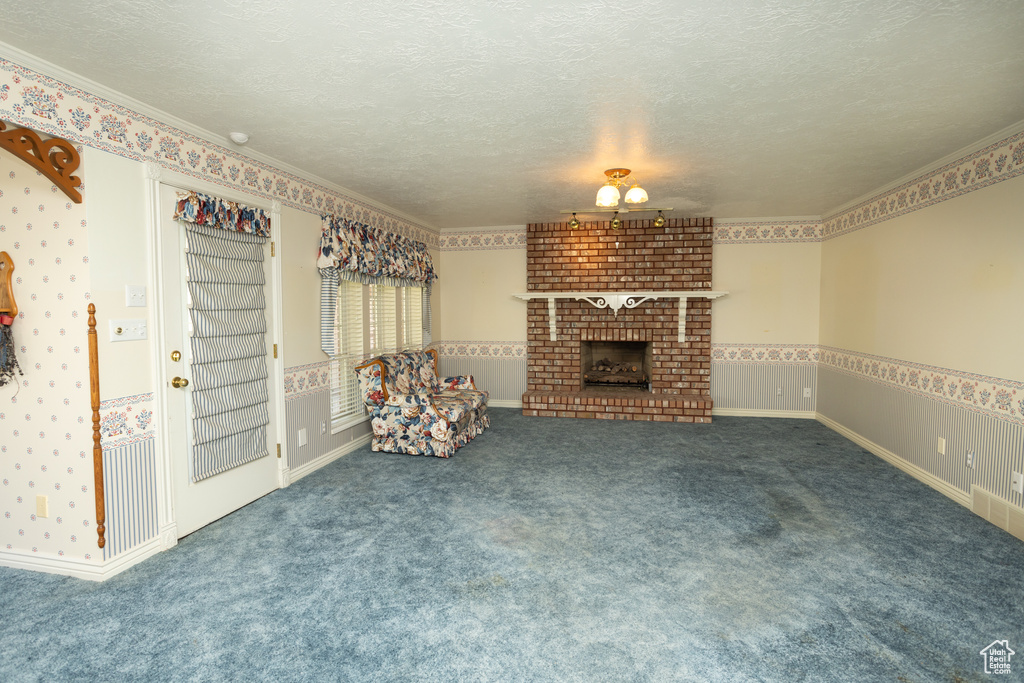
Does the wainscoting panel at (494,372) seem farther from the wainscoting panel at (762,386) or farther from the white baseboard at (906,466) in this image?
the white baseboard at (906,466)

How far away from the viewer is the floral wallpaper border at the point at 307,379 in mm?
4102

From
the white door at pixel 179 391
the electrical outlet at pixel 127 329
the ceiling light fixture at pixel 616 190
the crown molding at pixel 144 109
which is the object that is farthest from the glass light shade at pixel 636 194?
the electrical outlet at pixel 127 329

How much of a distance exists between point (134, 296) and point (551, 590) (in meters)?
2.76

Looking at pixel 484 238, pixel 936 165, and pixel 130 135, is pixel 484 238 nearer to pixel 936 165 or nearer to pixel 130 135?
pixel 130 135

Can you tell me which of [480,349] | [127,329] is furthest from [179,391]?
[480,349]

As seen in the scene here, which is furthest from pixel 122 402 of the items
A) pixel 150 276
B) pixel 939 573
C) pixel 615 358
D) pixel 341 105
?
pixel 615 358

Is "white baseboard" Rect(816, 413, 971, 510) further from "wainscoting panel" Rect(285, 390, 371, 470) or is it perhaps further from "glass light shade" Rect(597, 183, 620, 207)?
"wainscoting panel" Rect(285, 390, 371, 470)

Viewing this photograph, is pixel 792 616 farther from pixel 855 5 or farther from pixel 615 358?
pixel 615 358

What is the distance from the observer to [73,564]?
266 cm

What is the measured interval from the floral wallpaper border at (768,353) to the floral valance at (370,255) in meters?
3.92

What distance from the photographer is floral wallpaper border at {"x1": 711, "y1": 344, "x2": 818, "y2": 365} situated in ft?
20.8

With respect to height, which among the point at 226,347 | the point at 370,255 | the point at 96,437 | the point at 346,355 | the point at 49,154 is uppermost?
the point at 49,154

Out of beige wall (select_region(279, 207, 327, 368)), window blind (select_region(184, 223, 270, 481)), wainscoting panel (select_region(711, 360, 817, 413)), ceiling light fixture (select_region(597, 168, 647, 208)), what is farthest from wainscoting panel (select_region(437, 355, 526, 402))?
window blind (select_region(184, 223, 270, 481))

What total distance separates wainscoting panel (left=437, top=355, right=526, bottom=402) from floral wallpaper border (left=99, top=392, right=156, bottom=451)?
4.44 meters
